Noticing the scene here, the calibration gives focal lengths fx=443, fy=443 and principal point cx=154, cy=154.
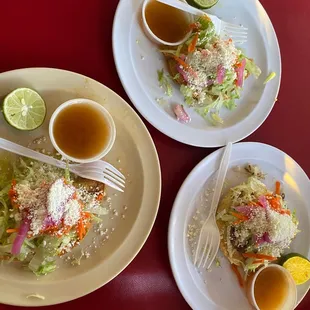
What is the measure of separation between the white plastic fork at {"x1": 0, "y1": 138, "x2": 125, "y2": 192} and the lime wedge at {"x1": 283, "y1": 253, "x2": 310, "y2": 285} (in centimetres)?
94

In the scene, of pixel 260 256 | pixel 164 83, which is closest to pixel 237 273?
pixel 260 256

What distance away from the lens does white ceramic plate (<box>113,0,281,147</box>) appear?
6.61ft

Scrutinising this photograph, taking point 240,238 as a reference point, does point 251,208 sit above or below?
above

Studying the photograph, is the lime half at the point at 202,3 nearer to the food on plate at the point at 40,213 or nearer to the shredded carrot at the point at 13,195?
the food on plate at the point at 40,213

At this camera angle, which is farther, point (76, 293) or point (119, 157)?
point (119, 157)

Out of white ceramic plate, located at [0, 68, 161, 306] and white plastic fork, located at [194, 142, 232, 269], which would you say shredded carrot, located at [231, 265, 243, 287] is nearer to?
white plastic fork, located at [194, 142, 232, 269]

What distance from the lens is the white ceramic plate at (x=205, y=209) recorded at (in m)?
2.02

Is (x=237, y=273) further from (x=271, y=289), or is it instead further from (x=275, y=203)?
(x=275, y=203)

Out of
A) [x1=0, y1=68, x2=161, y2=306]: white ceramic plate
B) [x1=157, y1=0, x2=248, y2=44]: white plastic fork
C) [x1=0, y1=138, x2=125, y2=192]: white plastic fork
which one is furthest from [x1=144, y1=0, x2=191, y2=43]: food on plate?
[x1=0, y1=138, x2=125, y2=192]: white plastic fork

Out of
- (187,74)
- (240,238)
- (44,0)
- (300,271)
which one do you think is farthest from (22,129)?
(300,271)

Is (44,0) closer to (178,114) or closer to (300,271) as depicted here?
(178,114)

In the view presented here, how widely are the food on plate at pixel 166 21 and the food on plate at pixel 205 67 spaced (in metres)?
0.06

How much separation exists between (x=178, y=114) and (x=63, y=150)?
590 millimetres

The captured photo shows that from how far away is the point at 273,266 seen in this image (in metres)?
2.12
